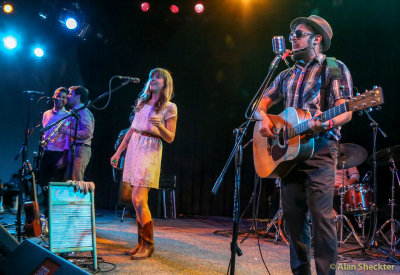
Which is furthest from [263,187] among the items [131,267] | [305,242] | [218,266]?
[305,242]

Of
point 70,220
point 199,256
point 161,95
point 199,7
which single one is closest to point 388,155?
point 199,256

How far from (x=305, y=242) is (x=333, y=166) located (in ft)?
1.97

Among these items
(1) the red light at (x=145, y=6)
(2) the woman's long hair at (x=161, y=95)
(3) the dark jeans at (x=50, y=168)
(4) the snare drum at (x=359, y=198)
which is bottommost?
(4) the snare drum at (x=359, y=198)

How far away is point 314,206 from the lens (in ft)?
8.54

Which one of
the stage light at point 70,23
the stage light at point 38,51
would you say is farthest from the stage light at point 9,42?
the stage light at point 70,23

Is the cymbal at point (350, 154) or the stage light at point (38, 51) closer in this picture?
the cymbal at point (350, 154)

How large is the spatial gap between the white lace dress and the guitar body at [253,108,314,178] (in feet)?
4.34

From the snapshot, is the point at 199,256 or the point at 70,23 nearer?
the point at 199,256

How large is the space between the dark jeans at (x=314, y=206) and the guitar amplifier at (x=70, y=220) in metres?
1.94

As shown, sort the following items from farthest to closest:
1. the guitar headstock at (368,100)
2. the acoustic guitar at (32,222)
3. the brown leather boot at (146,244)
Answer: the acoustic guitar at (32,222), the brown leather boot at (146,244), the guitar headstock at (368,100)

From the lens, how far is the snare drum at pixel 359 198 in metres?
5.96

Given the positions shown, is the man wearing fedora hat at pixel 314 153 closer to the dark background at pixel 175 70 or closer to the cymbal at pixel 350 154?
the cymbal at pixel 350 154

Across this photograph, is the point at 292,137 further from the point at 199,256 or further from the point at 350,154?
the point at 350,154

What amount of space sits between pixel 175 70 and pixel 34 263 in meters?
8.50
